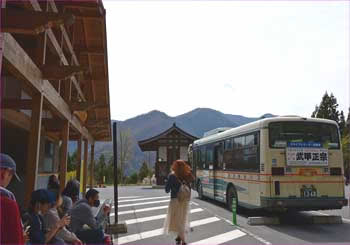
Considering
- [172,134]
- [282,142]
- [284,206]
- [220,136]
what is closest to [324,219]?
[284,206]

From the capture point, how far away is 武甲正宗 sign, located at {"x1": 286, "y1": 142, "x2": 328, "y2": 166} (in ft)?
28.7

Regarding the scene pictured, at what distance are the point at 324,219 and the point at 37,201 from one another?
8418mm

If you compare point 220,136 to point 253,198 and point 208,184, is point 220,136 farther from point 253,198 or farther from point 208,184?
point 253,198

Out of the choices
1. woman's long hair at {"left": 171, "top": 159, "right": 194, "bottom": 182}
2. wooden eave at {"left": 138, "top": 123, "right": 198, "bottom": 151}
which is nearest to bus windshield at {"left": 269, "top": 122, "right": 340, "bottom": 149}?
woman's long hair at {"left": 171, "top": 159, "right": 194, "bottom": 182}

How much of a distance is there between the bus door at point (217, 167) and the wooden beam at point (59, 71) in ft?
25.3

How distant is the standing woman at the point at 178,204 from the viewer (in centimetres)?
630

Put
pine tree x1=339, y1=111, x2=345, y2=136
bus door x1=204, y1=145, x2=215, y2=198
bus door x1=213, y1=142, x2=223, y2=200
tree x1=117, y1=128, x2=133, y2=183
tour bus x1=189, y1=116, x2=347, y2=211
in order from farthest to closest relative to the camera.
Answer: pine tree x1=339, y1=111, x2=345, y2=136, tree x1=117, y1=128, x2=133, y2=183, bus door x1=204, y1=145, x2=215, y2=198, bus door x1=213, y1=142, x2=223, y2=200, tour bus x1=189, y1=116, x2=347, y2=211

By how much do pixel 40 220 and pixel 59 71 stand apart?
329cm

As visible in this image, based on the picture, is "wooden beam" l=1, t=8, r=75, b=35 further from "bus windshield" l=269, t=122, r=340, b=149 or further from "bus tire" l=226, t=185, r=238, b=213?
"bus tire" l=226, t=185, r=238, b=213

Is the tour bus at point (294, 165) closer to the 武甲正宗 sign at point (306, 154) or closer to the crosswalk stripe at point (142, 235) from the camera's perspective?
the 武甲正宗 sign at point (306, 154)

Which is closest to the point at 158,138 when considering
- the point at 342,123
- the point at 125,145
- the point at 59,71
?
the point at 125,145

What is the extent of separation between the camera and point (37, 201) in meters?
3.53

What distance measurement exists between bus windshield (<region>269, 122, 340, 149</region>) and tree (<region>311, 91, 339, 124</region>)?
1947 inches

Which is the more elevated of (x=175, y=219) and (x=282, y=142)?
(x=282, y=142)
